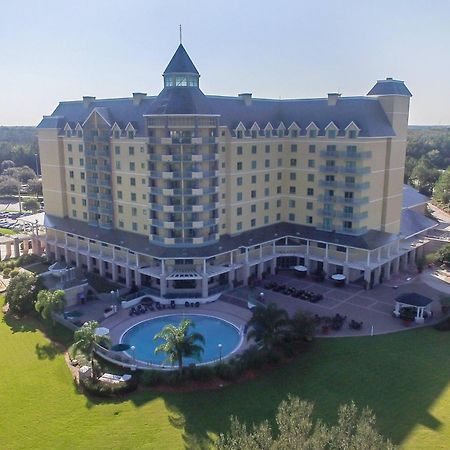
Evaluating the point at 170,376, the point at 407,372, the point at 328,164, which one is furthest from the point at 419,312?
the point at 170,376

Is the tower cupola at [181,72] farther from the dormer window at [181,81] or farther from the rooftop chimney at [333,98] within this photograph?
the rooftop chimney at [333,98]

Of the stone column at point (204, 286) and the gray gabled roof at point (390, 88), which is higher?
the gray gabled roof at point (390, 88)

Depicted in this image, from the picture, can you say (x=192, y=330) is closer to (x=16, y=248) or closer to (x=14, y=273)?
(x=14, y=273)

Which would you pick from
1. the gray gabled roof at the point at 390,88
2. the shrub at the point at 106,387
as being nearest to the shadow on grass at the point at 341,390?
the shrub at the point at 106,387

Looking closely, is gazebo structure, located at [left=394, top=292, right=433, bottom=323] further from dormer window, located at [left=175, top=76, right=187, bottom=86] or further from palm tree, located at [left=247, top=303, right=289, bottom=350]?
dormer window, located at [left=175, top=76, right=187, bottom=86]

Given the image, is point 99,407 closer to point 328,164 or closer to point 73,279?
point 73,279

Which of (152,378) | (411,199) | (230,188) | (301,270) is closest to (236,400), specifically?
(152,378)

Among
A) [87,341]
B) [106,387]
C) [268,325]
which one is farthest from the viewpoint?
[268,325]
